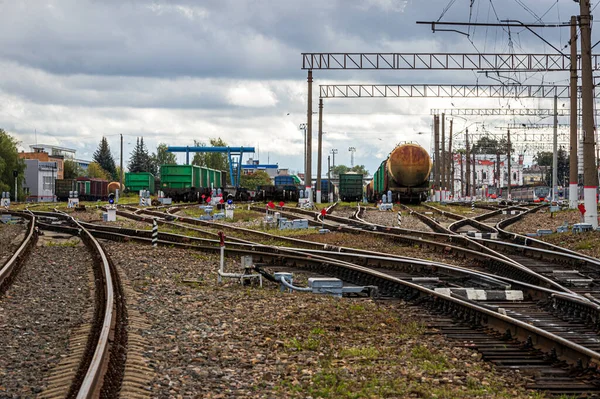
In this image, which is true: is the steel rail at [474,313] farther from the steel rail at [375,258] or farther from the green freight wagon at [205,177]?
the green freight wagon at [205,177]

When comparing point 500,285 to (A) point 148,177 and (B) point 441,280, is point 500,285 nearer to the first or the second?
(B) point 441,280

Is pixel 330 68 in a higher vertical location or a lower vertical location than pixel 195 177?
higher

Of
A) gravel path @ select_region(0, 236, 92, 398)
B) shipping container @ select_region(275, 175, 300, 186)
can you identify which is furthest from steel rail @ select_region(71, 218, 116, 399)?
shipping container @ select_region(275, 175, 300, 186)

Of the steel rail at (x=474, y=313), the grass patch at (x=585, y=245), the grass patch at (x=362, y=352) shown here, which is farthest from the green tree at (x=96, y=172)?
the grass patch at (x=362, y=352)

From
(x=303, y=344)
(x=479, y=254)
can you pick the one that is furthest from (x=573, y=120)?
(x=303, y=344)

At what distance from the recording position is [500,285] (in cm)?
1226

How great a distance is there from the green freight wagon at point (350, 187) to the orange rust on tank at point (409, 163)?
2019 cm

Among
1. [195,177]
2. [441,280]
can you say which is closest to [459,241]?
[441,280]

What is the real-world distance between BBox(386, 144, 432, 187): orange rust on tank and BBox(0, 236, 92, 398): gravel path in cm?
3237

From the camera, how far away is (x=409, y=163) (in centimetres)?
4772

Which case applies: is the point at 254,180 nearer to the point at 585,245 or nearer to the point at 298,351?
the point at 585,245

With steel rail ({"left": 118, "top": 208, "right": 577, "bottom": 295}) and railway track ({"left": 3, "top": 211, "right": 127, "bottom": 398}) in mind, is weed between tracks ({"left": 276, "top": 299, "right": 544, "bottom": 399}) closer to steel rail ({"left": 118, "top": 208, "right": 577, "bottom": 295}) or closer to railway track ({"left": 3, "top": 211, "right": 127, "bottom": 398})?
railway track ({"left": 3, "top": 211, "right": 127, "bottom": 398})

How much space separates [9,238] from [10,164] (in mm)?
70578

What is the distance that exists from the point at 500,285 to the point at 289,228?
16219 millimetres
